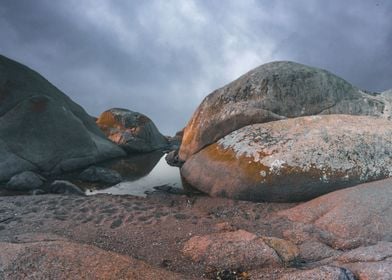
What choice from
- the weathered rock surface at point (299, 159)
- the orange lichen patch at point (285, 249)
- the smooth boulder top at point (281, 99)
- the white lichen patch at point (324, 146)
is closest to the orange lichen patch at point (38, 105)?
the smooth boulder top at point (281, 99)

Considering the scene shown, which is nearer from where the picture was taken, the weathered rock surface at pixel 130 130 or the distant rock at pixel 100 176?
the distant rock at pixel 100 176

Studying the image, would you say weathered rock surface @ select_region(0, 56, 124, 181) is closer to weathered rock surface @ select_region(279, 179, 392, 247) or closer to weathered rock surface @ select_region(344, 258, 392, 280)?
weathered rock surface @ select_region(279, 179, 392, 247)

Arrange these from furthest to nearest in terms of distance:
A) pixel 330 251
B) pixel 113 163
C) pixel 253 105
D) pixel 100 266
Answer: pixel 113 163 < pixel 253 105 < pixel 330 251 < pixel 100 266

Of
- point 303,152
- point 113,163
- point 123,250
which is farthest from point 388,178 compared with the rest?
point 113,163

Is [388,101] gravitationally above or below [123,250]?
above

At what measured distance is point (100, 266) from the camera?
4.58 meters

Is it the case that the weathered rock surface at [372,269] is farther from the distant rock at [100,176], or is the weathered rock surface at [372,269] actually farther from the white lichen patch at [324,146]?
the distant rock at [100,176]

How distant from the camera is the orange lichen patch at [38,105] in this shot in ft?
45.8

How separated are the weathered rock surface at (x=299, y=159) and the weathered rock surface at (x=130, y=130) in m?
10.8

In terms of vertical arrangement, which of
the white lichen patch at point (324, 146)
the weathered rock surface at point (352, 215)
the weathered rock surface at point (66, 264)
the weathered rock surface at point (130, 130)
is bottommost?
the weathered rock surface at point (66, 264)

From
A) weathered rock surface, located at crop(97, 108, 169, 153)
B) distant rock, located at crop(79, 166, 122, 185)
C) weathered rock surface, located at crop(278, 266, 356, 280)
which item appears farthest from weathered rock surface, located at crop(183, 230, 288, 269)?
weathered rock surface, located at crop(97, 108, 169, 153)

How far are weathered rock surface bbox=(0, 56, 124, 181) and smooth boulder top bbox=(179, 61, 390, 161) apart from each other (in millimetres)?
4918

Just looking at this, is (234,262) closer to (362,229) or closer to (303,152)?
(362,229)

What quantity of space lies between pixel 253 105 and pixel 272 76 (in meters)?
1.37
